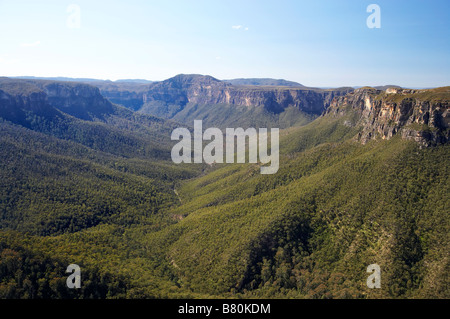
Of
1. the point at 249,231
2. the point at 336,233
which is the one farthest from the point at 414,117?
the point at 249,231

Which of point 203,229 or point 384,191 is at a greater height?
point 384,191

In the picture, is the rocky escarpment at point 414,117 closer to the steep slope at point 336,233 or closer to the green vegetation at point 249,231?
the steep slope at point 336,233

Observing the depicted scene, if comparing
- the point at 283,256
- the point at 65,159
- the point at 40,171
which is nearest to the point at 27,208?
the point at 40,171


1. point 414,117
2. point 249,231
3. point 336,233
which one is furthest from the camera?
point 414,117

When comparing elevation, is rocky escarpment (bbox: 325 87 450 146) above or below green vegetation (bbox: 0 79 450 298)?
above

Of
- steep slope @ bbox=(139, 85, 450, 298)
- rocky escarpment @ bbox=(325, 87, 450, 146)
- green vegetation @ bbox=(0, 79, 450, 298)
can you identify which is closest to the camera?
green vegetation @ bbox=(0, 79, 450, 298)

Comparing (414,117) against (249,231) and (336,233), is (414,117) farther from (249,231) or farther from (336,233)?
(249,231)

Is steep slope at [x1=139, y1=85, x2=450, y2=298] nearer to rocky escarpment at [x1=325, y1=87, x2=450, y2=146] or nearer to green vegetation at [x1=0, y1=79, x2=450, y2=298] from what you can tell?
green vegetation at [x1=0, y1=79, x2=450, y2=298]

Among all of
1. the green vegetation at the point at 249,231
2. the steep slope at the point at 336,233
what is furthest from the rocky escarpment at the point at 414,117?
the green vegetation at the point at 249,231

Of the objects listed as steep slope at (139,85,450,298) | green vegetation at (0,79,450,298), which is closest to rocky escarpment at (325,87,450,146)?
steep slope at (139,85,450,298)

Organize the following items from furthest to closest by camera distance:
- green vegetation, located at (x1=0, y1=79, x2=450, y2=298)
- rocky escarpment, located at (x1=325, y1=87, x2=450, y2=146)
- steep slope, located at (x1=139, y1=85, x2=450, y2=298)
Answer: rocky escarpment, located at (x1=325, y1=87, x2=450, y2=146), steep slope, located at (x1=139, y1=85, x2=450, y2=298), green vegetation, located at (x1=0, y1=79, x2=450, y2=298)
